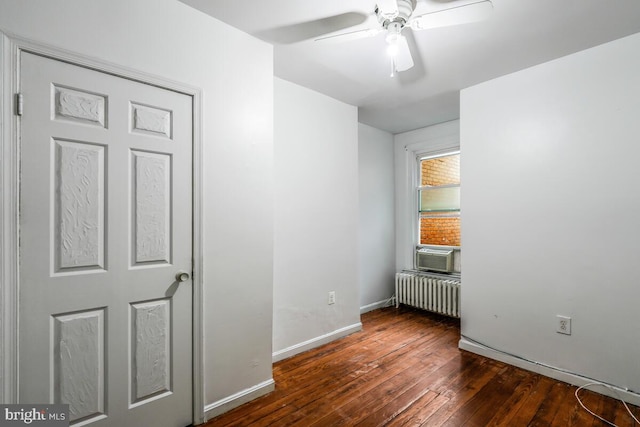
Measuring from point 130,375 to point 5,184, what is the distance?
3.60 ft

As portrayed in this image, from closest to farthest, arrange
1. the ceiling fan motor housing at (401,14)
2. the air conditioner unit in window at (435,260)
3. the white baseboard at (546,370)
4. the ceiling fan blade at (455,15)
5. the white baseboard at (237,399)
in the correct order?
the ceiling fan blade at (455,15) → the ceiling fan motor housing at (401,14) → the white baseboard at (237,399) → the white baseboard at (546,370) → the air conditioner unit in window at (435,260)

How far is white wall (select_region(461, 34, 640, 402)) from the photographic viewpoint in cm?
211

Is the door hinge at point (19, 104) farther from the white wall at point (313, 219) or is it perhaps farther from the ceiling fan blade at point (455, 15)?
the ceiling fan blade at point (455, 15)

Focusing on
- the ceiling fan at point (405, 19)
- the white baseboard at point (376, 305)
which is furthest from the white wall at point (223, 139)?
the white baseboard at point (376, 305)

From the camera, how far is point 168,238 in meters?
1.75

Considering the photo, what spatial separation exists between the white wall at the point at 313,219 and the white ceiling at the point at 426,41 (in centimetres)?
29

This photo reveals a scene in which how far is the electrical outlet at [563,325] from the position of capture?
2.33 m

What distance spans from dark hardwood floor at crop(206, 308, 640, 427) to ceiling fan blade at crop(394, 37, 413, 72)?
87.2 inches

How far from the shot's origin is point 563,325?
236 centimetres

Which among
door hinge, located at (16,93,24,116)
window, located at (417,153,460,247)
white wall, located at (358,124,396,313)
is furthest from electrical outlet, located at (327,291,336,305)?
door hinge, located at (16,93,24,116)

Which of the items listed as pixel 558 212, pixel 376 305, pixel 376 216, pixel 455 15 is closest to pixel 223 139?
pixel 455 15

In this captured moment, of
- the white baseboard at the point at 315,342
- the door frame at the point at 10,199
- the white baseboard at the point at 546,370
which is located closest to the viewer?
the door frame at the point at 10,199

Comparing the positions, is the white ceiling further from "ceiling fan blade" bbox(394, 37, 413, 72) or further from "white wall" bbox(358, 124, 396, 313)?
"white wall" bbox(358, 124, 396, 313)

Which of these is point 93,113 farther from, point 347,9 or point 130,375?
point 347,9
